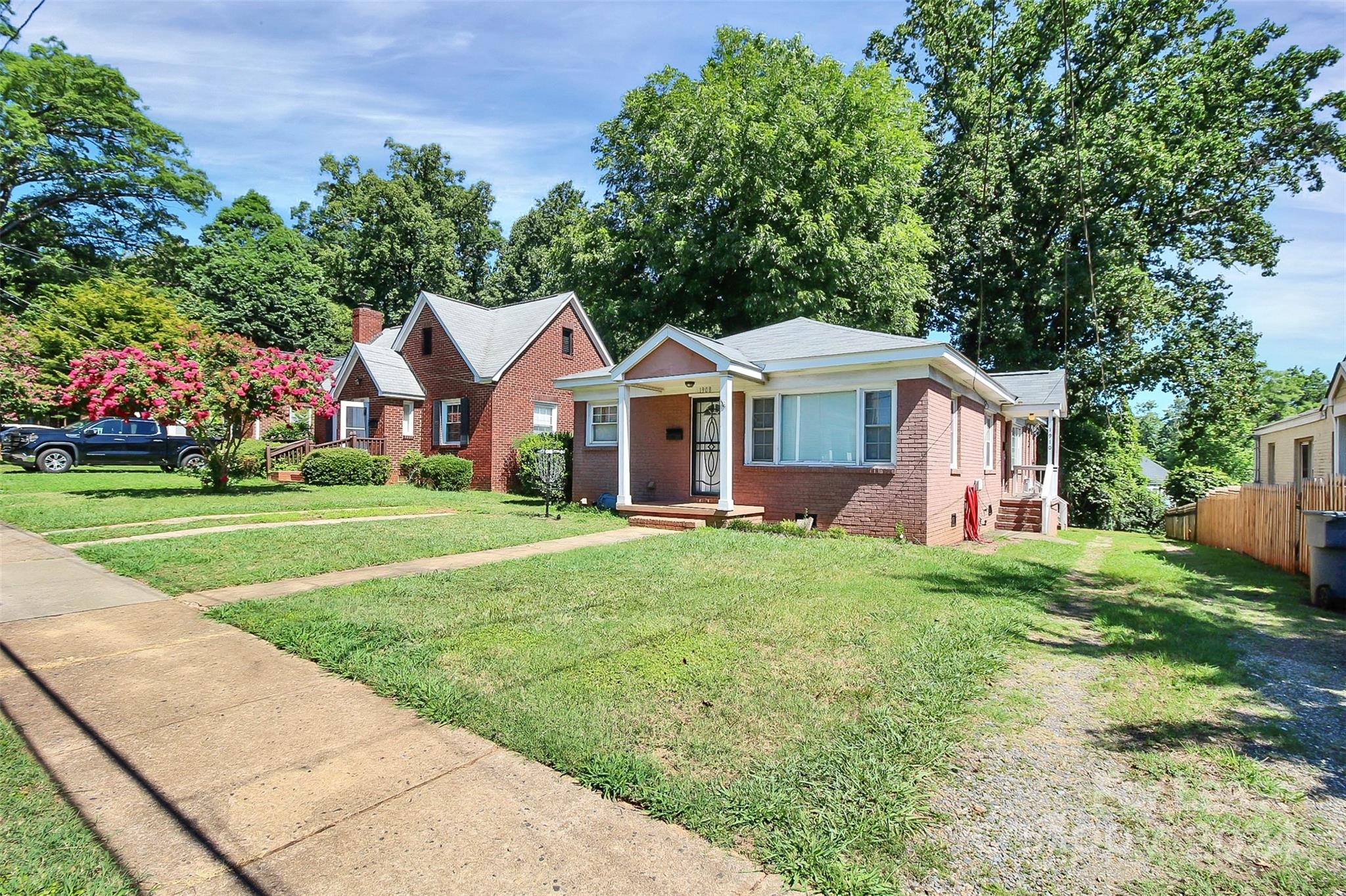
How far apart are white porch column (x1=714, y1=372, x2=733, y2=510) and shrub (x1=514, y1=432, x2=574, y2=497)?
16.1ft

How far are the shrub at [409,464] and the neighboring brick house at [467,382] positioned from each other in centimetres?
38

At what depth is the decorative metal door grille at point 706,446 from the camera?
14.0m

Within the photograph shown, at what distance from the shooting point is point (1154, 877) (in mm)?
2459

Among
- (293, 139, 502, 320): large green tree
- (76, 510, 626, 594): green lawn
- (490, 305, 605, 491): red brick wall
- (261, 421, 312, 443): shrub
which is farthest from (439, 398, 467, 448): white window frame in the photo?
(293, 139, 502, 320): large green tree

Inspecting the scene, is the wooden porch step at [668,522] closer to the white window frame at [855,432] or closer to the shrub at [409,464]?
the white window frame at [855,432]

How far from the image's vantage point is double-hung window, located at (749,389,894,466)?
1167 cm

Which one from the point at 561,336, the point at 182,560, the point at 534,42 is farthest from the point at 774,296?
the point at 182,560

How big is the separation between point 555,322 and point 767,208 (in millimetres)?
8041

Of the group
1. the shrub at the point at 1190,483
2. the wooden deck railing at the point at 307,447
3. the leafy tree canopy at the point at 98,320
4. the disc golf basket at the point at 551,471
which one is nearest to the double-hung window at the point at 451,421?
→ the wooden deck railing at the point at 307,447

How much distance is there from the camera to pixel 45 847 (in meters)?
2.48

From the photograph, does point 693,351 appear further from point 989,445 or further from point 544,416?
point 544,416

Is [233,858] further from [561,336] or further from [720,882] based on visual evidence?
[561,336]

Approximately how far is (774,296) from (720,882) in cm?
2180

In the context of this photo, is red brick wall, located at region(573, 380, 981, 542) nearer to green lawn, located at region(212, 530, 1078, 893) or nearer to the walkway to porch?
the walkway to porch
